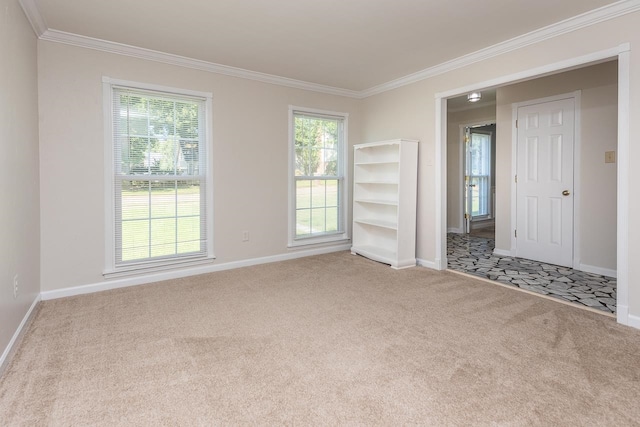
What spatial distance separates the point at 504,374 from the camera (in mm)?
1998

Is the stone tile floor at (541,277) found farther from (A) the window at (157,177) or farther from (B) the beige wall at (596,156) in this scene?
(A) the window at (157,177)

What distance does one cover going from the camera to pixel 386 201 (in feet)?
15.6

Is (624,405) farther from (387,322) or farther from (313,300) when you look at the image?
(313,300)

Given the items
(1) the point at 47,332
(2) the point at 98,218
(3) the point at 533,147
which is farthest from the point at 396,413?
(3) the point at 533,147

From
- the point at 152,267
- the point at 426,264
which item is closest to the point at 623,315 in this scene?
the point at 426,264

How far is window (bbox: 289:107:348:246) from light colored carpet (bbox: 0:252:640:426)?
69.1 inches

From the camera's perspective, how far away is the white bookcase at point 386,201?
4426 mm

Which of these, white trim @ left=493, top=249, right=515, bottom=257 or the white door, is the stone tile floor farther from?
the white door

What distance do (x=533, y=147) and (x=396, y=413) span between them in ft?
14.2

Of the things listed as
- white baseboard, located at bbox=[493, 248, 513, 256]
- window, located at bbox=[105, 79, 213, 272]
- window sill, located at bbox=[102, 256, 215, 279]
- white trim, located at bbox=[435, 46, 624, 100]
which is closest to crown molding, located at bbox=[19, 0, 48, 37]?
window, located at bbox=[105, 79, 213, 272]

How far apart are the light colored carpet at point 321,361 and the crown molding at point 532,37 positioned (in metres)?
2.36

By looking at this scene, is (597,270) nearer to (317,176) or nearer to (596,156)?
(596,156)

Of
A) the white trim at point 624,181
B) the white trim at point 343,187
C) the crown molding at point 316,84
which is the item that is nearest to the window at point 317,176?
the white trim at point 343,187

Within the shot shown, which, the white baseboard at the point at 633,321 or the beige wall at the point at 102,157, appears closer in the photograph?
A: the white baseboard at the point at 633,321
